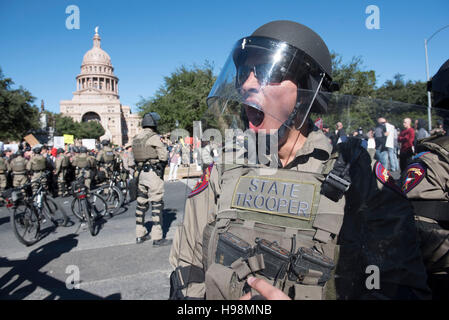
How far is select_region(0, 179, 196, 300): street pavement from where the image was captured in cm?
341

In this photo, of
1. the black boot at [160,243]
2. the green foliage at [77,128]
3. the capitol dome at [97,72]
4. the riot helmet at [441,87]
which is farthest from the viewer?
the capitol dome at [97,72]

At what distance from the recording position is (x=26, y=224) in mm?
5410

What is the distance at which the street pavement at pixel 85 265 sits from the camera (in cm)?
341

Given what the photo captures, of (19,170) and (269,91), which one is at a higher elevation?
(269,91)

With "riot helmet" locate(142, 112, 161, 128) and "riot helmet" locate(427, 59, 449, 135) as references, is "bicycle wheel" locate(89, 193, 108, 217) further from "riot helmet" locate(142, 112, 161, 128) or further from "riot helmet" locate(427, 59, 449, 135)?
"riot helmet" locate(427, 59, 449, 135)

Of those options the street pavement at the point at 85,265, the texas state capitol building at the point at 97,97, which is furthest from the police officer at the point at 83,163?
the texas state capitol building at the point at 97,97

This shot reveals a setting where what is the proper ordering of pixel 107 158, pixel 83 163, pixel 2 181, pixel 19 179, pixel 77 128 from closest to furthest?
pixel 19 179 < pixel 2 181 < pixel 83 163 < pixel 107 158 < pixel 77 128

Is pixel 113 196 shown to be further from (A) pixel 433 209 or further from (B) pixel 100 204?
(A) pixel 433 209

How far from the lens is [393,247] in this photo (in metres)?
1.06

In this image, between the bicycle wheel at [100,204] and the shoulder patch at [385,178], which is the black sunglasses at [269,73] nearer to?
the shoulder patch at [385,178]

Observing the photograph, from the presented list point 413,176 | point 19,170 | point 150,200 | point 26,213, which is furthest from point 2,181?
point 413,176

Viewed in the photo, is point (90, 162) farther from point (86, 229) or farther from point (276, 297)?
point (276, 297)

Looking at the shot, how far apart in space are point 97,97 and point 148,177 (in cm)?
9088
